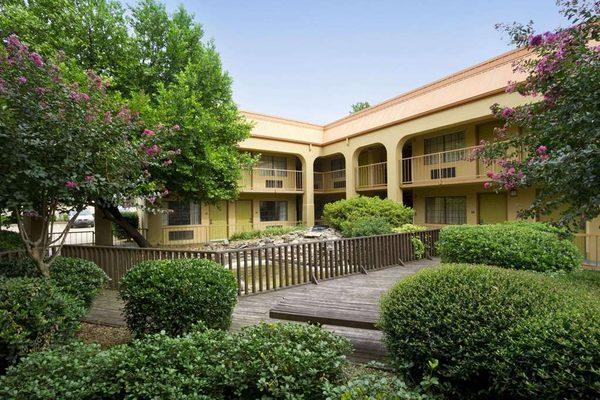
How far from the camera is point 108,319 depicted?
548cm

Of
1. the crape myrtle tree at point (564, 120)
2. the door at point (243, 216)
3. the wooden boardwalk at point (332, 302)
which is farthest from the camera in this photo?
the door at point (243, 216)

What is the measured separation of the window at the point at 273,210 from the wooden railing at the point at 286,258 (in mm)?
12071

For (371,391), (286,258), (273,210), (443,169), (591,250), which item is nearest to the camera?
(371,391)

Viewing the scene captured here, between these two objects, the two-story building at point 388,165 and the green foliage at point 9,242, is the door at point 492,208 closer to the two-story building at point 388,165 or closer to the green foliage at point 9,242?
the two-story building at point 388,165

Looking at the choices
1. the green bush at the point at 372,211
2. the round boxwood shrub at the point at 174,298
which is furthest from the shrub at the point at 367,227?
the round boxwood shrub at the point at 174,298

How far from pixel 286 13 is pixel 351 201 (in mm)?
8391

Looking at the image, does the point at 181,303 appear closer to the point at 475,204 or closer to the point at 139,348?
the point at 139,348

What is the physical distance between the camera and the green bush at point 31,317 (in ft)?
10.5

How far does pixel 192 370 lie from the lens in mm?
2451

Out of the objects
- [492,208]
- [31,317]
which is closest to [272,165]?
[492,208]

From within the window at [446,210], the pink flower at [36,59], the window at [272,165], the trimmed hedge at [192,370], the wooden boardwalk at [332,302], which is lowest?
the wooden boardwalk at [332,302]

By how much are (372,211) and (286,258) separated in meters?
7.41

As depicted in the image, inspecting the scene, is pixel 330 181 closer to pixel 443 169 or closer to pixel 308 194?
pixel 308 194

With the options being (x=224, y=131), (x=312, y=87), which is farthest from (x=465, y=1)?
(x=312, y=87)
